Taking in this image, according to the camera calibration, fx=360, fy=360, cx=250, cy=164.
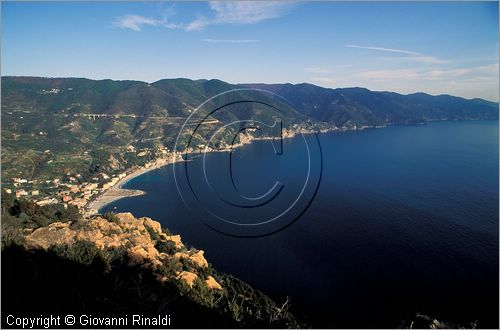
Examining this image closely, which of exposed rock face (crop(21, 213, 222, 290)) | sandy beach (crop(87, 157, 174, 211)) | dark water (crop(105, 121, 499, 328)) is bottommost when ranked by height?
sandy beach (crop(87, 157, 174, 211))

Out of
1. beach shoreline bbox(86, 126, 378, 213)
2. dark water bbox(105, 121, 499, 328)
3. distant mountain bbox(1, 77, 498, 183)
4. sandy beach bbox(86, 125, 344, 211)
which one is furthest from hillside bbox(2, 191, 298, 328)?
distant mountain bbox(1, 77, 498, 183)

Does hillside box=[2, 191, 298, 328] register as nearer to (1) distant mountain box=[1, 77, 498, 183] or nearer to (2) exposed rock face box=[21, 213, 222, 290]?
(2) exposed rock face box=[21, 213, 222, 290]

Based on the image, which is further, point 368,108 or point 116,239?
point 368,108

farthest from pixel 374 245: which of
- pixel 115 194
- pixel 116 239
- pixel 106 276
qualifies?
pixel 115 194

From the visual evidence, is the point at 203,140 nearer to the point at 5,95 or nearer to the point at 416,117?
the point at 5,95

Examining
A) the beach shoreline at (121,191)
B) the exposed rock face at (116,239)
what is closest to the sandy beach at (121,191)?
the beach shoreline at (121,191)

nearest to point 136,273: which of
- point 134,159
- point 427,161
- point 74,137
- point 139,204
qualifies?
point 139,204

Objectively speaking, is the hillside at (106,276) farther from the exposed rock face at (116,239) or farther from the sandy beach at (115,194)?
the sandy beach at (115,194)

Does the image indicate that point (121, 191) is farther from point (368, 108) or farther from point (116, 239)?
point (368, 108)
